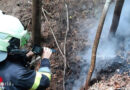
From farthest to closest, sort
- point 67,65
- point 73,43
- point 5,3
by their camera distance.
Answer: point 5,3
point 73,43
point 67,65

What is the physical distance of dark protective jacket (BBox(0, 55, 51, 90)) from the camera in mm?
2982

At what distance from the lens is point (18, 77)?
2984 millimetres

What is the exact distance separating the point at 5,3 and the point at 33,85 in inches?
258

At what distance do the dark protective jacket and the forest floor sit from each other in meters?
2.39

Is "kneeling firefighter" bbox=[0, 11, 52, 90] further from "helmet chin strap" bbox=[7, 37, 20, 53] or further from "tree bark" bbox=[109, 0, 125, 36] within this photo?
"tree bark" bbox=[109, 0, 125, 36]

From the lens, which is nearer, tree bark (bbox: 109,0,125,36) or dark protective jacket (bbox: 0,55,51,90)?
dark protective jacket (bbox: 0,55,51,90)

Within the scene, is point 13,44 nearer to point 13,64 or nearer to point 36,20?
point 13,64

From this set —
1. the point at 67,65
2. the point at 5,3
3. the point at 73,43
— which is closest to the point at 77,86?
the point at 67,65

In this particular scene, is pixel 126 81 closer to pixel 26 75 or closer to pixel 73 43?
pixel 73 43

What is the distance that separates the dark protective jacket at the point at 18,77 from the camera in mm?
2982

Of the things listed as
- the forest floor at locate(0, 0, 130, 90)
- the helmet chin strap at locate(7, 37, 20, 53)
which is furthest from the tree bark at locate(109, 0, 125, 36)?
the helmet chin strap at locate(7, 37, 20, 53)

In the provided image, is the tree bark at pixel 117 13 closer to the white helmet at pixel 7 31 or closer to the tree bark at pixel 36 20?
the tree bark at pixel 36 20

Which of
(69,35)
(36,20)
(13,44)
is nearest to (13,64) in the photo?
(13,44)

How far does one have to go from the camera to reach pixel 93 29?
7.29 metres
